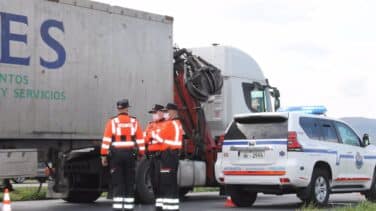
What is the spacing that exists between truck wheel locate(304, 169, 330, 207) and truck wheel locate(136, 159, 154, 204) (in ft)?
10.0

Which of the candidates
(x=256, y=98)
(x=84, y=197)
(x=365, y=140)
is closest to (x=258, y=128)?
(x=365, y=140)

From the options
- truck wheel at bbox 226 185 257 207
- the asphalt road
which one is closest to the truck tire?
the asphalt road

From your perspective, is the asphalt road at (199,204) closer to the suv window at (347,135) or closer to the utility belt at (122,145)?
the suv window at (347,135)

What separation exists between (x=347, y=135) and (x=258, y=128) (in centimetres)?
222

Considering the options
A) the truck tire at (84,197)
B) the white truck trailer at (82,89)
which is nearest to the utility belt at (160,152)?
the white truck trailer at (82,89)

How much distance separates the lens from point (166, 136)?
11.9 meters

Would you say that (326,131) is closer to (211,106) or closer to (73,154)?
(211,106)

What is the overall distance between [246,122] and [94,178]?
3342 mm

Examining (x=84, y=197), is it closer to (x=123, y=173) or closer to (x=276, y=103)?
(x=123, y=173)

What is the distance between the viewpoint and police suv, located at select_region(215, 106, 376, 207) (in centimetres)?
1379

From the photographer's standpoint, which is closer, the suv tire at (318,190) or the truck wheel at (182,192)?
the suv tire at (318,190)

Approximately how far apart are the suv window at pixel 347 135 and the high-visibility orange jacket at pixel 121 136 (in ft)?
17.3

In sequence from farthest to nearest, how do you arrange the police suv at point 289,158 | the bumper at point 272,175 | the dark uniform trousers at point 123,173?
the police suv at point 289,158, the bumper at point 272,175, the dark uniform trousers at point 123,173

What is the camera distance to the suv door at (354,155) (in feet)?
50.3
